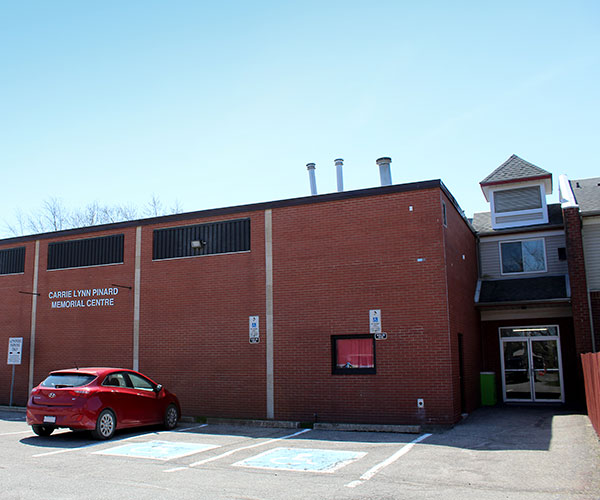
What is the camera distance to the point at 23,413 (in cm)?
1811

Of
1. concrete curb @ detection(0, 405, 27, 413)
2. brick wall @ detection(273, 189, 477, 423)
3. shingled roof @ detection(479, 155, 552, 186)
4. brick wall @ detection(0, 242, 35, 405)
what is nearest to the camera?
brick wall @ detection(273, 189, 477, 423)

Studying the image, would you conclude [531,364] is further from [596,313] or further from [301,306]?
[301,306]

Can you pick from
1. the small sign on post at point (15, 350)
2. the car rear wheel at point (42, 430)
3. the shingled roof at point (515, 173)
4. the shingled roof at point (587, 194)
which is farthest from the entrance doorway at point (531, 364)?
the small sign on post at point (15, 350)

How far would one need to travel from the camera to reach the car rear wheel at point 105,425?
38.2 feet

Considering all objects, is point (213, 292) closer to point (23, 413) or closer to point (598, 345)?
point (23, 413)

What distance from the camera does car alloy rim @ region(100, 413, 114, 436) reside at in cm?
1179

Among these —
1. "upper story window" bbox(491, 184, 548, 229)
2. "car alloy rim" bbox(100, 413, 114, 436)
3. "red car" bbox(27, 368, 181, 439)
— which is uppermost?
"upper story window" bbox(491, 184, 548, 229)

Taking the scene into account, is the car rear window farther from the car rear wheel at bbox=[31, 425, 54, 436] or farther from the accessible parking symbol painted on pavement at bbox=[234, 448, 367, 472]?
the accessible parking symbol painted on pavement at bbox=[234, 448, 367, 472]

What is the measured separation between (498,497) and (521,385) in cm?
1313

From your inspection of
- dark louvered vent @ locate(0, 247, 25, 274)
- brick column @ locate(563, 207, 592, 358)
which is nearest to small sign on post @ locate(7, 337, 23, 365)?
dark louvered vent @ locate(0, 247, 25, 274)

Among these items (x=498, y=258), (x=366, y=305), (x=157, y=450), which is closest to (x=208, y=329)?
(x=366, y=305)

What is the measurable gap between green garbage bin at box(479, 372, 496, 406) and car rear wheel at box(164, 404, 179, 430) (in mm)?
9705

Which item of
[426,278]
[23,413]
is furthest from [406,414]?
[23,413]

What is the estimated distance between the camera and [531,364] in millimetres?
19156
